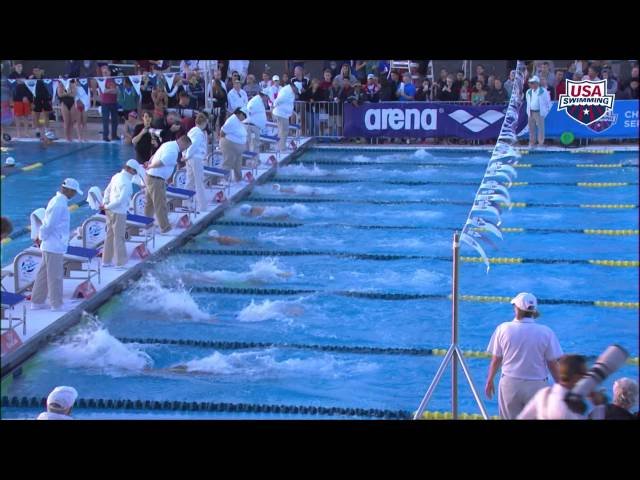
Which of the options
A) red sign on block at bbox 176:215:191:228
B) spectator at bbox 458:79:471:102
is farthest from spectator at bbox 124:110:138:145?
spectator at bbox 458:79:471:102

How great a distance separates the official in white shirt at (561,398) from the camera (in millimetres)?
3762

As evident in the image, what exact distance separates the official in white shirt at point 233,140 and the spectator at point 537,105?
5359mm

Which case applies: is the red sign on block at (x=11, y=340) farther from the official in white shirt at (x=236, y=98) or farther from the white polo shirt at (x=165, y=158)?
the official in white shirt at (x=236, y=98)

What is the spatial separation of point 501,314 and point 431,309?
2.07 feet

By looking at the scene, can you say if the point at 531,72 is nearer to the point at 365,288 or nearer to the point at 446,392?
the point at 365,288

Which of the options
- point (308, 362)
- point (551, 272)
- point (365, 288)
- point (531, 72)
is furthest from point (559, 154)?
point (308, 362)

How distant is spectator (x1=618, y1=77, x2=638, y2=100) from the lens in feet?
56.0

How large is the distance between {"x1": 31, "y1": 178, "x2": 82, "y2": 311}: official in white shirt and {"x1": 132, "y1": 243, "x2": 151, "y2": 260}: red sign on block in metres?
1.79

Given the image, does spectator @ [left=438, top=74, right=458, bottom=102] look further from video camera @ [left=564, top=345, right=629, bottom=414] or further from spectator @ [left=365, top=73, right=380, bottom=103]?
video camera @ [left=564, top=345, right=629, bottom=414]

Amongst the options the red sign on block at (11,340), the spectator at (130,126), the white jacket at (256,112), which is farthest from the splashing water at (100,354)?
the spectator at (130,126)

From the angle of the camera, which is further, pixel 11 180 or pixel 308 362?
pixel 11 180

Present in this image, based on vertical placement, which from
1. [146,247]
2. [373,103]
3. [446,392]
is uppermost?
[373,103]

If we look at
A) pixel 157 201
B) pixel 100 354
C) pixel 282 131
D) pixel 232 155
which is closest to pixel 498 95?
pixel 282 131

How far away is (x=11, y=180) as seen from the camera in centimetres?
1422
